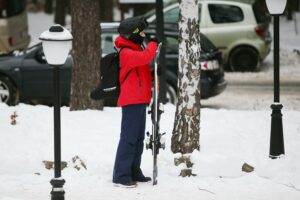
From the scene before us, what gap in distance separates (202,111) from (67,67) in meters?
3.54

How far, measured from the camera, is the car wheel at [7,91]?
1420 centimetres

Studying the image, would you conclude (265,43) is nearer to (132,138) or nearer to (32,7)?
(132,138)

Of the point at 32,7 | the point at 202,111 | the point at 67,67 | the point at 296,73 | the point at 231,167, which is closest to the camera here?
the point at 231,167

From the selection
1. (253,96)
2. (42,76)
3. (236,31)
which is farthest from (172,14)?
(42,76)

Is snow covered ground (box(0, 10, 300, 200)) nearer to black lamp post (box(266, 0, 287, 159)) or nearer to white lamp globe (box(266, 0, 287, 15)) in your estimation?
black lamp post (box(266, 0, 287, 159))

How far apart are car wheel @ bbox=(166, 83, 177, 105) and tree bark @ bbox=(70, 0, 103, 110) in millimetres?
2774

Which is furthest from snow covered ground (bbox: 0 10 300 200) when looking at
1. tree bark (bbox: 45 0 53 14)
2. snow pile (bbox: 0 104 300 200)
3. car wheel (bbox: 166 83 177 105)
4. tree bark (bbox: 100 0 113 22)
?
tree bark (bbox: 45 0 53 14)

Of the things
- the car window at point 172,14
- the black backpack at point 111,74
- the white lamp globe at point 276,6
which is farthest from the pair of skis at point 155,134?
the car window at point 172,14

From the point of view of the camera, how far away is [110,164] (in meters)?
9.02

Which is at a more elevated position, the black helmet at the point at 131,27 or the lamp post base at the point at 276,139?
the black helmet at the point at 131,27

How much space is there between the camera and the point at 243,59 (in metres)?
20.4

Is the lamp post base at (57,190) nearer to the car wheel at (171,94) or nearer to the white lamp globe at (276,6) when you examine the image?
the white lamp globe at (276,6)

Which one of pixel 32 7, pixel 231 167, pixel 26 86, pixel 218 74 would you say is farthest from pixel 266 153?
pixel 32 7

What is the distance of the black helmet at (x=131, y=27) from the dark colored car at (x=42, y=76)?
20.2ft
